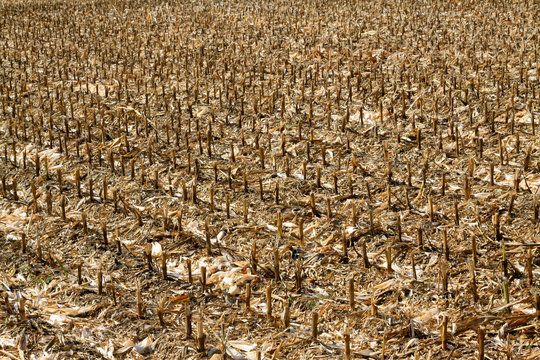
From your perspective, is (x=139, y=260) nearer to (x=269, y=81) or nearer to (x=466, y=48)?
(x=269, y=81)

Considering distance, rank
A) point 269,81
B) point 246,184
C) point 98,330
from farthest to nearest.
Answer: point 269,81 → point 246,184 → point 98,330

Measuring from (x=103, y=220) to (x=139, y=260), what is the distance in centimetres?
70

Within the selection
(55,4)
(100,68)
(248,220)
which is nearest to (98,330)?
(248,220)

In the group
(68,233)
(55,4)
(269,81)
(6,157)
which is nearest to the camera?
(68,233)

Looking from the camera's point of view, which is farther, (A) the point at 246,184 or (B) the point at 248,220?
(A) the point at 246,184

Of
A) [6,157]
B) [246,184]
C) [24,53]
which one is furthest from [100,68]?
[246,184]

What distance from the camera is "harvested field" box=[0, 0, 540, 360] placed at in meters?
3.15

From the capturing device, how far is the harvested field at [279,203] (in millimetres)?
3146

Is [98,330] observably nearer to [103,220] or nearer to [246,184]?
[103,220]

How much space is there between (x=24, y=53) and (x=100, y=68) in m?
2.01

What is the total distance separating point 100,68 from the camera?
29.1 feet

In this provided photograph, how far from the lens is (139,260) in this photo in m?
3.86

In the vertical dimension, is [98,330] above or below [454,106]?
below

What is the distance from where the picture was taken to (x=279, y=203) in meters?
4.55
